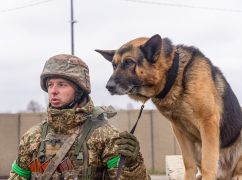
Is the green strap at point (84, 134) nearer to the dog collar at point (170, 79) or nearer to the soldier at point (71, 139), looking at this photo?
the soldier at point (71, 139)

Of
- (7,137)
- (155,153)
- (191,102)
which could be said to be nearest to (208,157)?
(191,102)

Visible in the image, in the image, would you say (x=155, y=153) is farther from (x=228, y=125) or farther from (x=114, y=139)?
(x=114, y=139)

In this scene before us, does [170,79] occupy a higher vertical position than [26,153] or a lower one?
higher

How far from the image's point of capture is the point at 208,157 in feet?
17.2

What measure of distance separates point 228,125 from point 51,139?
222cm

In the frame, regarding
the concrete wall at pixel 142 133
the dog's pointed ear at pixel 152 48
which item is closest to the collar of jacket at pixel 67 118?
the dog's pointed ear at pixel 152 48

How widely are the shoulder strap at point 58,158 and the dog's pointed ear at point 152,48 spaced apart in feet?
4.04

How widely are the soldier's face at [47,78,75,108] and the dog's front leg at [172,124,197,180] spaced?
156 centimetres

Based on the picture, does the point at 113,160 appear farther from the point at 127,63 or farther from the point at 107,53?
the point at 107,53

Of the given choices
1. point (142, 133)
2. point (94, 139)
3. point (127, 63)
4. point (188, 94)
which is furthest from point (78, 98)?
point (142, 133)

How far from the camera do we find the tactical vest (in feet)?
13.7

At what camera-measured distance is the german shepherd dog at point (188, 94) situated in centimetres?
502

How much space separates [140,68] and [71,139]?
3.78 feet

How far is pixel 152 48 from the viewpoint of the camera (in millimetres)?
5047
